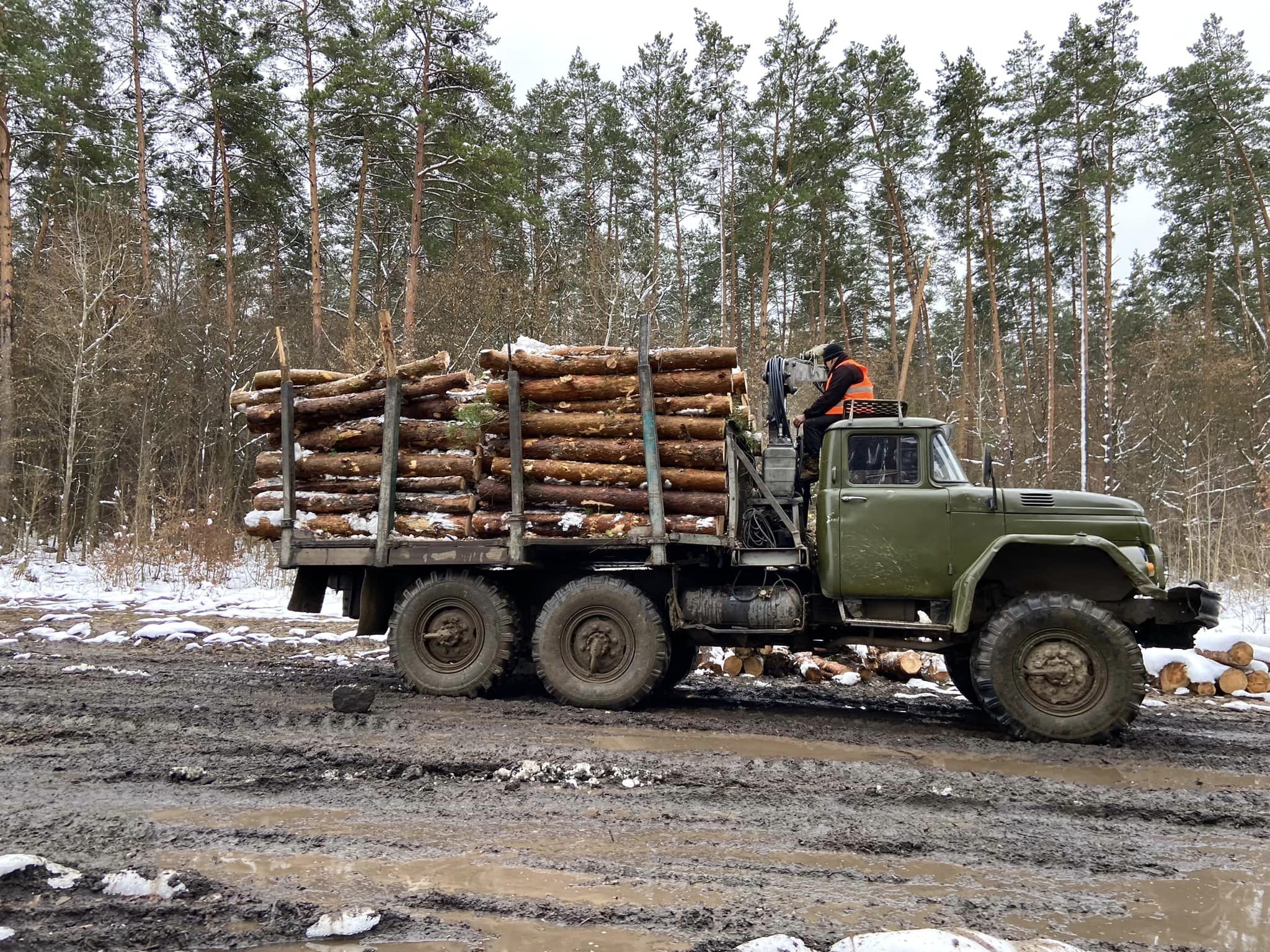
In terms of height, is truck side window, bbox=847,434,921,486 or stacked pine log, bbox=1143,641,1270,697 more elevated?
truck side window, bbox=847,434,921,486

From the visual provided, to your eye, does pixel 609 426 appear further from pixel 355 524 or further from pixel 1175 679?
pixel 1175 679

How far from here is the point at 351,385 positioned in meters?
7.57

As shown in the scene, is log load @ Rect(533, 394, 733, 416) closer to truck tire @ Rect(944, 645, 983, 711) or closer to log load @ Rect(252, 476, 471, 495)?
log load @ Rect(252, 476, 471, 495)

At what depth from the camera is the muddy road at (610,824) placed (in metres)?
2.96

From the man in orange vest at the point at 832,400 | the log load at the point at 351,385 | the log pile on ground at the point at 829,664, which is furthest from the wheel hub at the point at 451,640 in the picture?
the man in orange vest at the point at 832,400

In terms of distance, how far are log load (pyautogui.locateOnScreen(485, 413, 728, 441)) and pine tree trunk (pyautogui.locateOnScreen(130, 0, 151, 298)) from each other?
1782 centimetres

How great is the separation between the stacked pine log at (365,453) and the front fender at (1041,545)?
4137mm

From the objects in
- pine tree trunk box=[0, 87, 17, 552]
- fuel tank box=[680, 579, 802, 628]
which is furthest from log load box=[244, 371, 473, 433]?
pine tree trunk box=[0, 87, 17, 552]

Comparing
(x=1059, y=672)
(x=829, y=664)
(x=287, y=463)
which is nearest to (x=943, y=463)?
(x=1059, y=672)

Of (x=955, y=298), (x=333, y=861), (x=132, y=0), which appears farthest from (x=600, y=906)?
(x=955, y=298)

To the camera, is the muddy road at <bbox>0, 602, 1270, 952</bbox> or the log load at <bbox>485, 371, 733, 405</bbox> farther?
the log load at <bbox>485, 371, 733, 405</bbox>

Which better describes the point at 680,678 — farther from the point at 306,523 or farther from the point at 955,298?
the point at 955,298

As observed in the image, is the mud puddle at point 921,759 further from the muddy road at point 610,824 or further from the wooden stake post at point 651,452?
the wooden stake post at point 651,452

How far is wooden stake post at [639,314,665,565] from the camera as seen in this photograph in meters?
6.65
